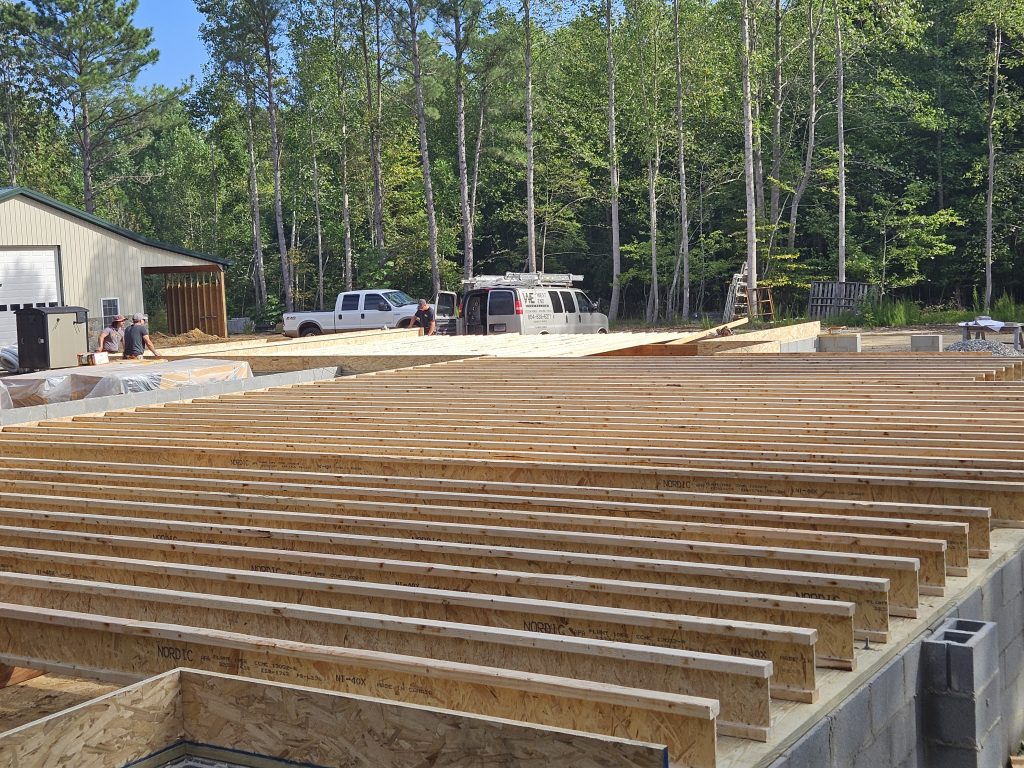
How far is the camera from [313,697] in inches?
138

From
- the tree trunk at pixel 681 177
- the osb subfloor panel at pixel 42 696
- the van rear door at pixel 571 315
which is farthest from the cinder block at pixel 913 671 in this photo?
the tree trunk at pixel 681 177

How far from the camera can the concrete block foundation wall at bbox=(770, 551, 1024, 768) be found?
12.2ft

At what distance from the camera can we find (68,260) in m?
25.9

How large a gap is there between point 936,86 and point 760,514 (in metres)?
36.9

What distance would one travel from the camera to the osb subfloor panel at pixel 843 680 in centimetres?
351

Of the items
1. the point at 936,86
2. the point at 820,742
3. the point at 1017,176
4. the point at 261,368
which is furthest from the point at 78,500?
the point at 936,86

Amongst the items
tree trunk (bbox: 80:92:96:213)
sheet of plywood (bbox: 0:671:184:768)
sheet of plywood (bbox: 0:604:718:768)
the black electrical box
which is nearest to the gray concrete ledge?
the black electrical box

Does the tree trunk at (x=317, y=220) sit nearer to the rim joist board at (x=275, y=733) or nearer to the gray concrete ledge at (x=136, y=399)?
the gray concrete ledge at (x=136, y=399)

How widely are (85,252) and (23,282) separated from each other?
1.89 meters

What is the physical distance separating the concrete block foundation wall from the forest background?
26558 millimetres

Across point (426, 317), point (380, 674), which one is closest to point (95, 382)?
point (380, 674)

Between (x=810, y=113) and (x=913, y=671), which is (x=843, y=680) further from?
(x=810, y=113)

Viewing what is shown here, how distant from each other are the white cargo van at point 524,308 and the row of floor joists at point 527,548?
13.3m

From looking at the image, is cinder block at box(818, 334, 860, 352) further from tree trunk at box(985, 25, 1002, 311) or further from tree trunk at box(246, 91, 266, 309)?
tree trunk at box(246, 91, 266, 309)
